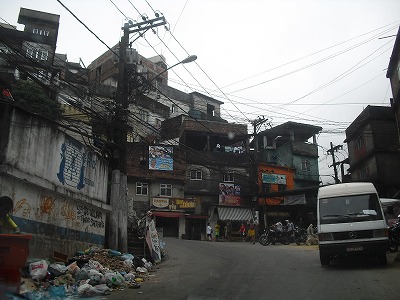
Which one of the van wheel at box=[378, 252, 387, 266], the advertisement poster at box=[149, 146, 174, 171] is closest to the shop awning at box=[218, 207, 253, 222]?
the advertisement poster at box=[149, 146, 174, 171]

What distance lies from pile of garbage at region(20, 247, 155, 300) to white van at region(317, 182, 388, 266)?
5.35 m

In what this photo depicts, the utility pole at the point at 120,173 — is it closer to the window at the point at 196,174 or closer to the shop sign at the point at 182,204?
the shop sign at the point at 182,204

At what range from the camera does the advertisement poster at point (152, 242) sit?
15.6m

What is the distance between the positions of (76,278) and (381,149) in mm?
27211

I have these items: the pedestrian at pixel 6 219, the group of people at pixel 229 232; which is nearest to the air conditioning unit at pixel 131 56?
the pedestrian at pixel 6 219

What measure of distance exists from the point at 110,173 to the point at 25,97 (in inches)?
538

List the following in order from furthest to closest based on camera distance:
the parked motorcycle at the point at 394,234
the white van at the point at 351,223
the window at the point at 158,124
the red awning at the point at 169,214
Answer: the window at the point at 158,124, the red awning at the point at 169,214, the parked motorcycle at the point at 394,234, the white van at the point at 351,223

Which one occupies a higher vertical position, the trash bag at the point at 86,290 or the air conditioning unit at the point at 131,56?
the air conditioning unit at the point at 131,56

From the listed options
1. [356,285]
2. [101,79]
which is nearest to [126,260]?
[356,285]

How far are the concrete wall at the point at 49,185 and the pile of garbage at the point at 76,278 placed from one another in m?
0.98

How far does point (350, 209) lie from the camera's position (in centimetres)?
1095

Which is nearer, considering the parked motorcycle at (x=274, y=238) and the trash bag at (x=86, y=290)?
the trash bag at (x=86, y=290)

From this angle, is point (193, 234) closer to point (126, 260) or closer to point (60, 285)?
point (126, 260)

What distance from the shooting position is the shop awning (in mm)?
38969
